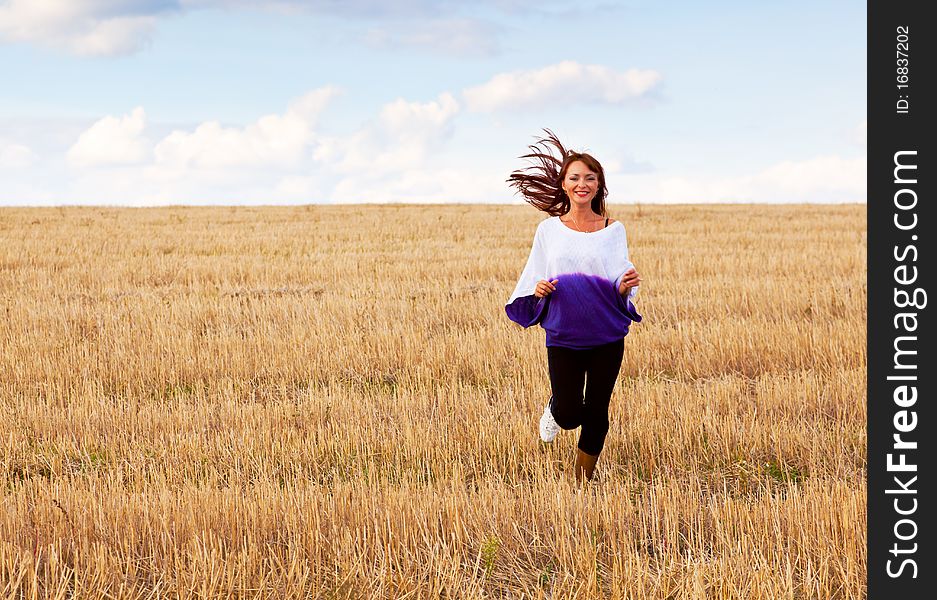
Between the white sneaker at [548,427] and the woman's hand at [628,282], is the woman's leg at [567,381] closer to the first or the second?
the white sneaker at [548,427]

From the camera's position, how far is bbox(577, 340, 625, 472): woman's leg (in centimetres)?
466

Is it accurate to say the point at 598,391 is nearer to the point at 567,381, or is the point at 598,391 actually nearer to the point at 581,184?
the point at 567,381

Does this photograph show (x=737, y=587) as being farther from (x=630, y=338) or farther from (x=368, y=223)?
(x=368, y=223)

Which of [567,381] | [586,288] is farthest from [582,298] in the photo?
[567,381]

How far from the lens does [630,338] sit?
29.7 feet

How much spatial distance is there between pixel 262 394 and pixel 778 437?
445 cm

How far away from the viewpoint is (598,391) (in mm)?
4711

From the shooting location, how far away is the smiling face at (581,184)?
15.3ft

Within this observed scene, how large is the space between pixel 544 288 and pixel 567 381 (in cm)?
58

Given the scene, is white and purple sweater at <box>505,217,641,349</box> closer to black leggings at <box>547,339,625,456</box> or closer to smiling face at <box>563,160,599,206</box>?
black leggings at <box>547,339,625,456</box>

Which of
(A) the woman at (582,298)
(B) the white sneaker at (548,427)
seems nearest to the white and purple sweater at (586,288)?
(A) the woman at (582,298)

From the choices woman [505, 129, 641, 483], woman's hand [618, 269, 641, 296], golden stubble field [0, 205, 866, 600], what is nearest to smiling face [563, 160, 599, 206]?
woman [505, 129, 641, 483]

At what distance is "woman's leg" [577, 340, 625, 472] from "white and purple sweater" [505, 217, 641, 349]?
0.09m

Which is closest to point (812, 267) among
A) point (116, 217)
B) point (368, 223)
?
point (368, 223)
